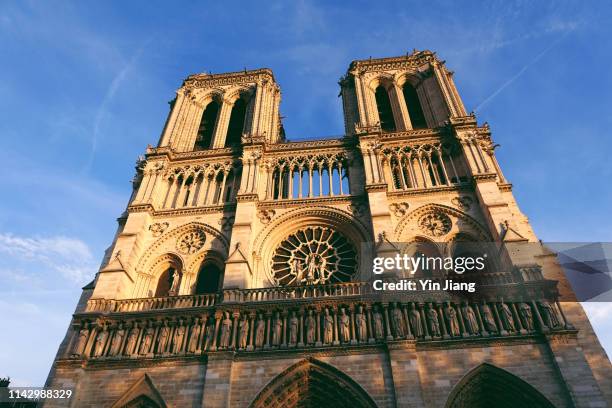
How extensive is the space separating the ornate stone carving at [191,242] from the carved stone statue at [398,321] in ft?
27.6

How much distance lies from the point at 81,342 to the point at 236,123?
14955mm

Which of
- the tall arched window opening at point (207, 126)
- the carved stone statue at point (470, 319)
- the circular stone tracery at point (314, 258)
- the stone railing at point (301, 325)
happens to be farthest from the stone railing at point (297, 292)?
the tall arched window opening at point (207, 126)

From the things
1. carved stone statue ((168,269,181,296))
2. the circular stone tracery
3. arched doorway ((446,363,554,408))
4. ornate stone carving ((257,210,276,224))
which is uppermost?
ornate stone carving ((257,210,276,224))

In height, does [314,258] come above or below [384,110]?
below

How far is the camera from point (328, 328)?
44.0ft

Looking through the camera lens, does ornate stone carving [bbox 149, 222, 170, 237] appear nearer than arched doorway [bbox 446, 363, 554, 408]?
No

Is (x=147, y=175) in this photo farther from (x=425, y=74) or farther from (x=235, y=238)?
(x=425, y=74)

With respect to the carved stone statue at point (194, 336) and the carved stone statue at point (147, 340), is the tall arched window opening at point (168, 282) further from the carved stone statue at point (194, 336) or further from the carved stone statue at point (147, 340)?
the carved stone statue at point (194, 336)

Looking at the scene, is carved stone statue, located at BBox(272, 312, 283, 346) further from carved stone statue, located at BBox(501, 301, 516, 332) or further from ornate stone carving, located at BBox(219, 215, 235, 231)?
carved stone statue, located at BBox(501, 301, 516, 332)

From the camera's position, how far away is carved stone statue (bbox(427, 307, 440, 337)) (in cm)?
1295

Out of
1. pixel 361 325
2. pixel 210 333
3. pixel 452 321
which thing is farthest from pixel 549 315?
pixel 210 333

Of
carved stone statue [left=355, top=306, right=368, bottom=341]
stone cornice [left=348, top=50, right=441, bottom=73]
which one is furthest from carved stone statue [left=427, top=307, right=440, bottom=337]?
stone cornice [left=348, top=50, right=441, bottom=73]

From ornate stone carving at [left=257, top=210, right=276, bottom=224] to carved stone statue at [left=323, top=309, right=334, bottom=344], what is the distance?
5687 mm

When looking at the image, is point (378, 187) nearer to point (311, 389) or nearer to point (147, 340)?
point (311, 389)
